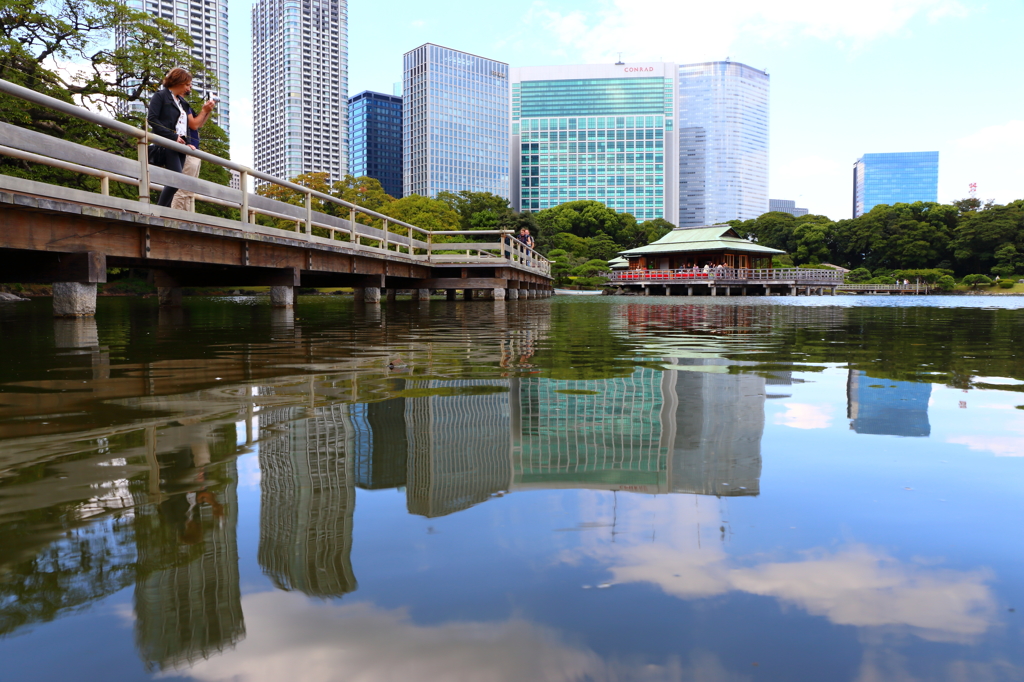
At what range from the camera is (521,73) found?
6166 inches

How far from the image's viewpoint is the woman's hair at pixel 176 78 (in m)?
8.36

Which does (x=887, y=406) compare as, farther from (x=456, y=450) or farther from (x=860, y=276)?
(x=860, y=276)

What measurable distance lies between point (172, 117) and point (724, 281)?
4876cm

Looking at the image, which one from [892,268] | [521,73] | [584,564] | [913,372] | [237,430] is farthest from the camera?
[521,73]

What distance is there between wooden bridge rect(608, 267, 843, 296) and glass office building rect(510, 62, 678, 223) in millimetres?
95728

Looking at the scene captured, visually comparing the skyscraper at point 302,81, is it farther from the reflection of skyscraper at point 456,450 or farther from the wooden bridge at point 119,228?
the reflection of skyscraper at point 456,450

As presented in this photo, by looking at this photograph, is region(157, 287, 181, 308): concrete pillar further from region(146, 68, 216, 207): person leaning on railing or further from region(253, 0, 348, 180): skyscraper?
region(253, 0, 348, 180): skyscraper

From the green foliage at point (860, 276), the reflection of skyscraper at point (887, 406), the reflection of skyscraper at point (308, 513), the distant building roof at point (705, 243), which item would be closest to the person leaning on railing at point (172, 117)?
the reflection of skyscraper at point (308, 513)

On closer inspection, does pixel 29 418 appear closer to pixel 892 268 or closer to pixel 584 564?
pixel 584 564

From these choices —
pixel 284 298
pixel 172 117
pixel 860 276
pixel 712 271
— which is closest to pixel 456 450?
pixel 172 117

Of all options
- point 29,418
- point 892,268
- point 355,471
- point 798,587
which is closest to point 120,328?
point 29,418

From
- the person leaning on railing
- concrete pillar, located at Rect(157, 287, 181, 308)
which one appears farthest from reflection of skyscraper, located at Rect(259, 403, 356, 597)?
concrete pillar, located at Rect(157, 287, 181, 308)

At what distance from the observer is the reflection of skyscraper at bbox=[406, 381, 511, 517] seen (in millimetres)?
2004

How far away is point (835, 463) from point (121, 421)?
2.95 meters
